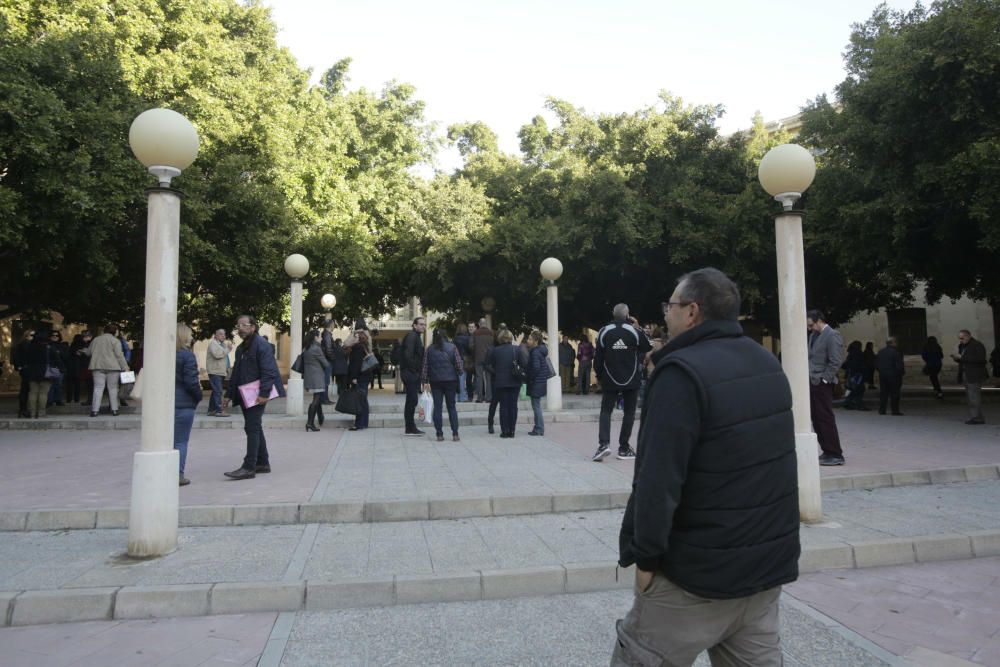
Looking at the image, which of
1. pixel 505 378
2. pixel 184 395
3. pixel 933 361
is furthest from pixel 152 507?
pixel 933 361

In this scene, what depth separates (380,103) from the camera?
1144 inches

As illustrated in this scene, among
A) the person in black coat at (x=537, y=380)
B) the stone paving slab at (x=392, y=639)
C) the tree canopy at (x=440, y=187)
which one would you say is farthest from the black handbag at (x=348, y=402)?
the stone paving slab at (x=392, y=639)

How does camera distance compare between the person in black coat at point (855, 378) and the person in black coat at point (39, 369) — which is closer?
the person in black coat at point (39, 369)

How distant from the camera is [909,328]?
30.1 m

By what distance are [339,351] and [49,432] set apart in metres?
5.39

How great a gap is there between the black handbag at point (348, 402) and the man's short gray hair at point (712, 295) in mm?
10117

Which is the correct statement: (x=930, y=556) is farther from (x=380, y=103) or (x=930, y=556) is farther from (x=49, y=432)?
(x=380, y=103)

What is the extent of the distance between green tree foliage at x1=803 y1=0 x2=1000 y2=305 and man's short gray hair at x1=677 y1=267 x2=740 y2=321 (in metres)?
11.7

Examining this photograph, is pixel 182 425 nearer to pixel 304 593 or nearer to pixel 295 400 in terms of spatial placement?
pixel 304 593

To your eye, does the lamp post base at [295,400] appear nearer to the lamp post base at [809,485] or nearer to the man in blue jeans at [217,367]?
the man in blue jeans at [217,367]

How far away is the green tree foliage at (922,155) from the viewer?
1160 centimetres

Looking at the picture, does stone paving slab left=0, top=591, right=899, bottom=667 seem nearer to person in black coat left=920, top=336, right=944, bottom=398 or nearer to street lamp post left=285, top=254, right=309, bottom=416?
street lamp post left=285, top=254, right=309, bottom=416

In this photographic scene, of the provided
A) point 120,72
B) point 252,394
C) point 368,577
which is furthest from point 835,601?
point 120,72

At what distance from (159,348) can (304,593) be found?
2237 millimetres
